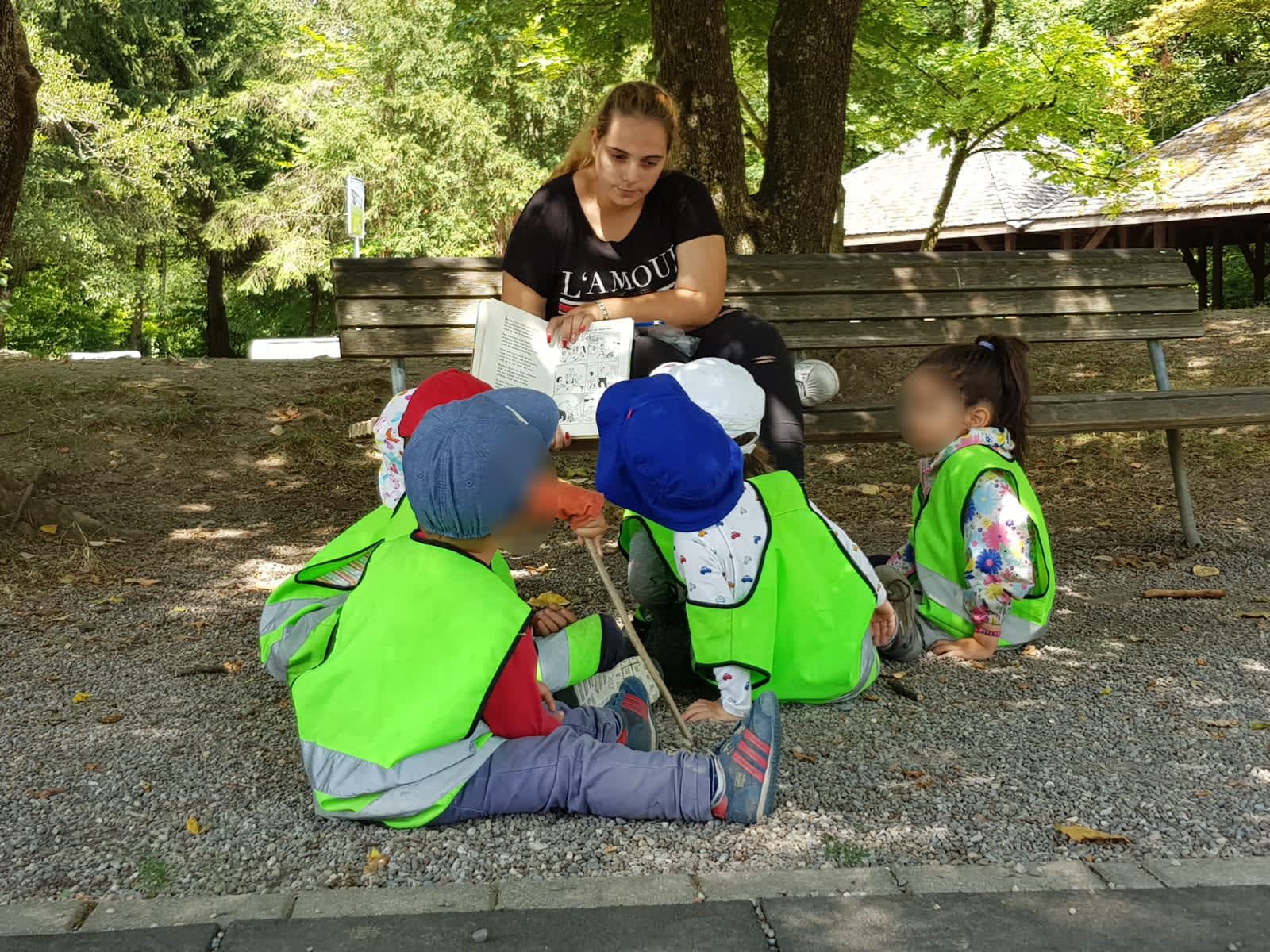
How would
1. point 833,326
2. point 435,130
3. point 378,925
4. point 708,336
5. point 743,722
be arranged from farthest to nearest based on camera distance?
point 435,130 → point 833,326 → point 708,336 → point 743,722 → point 378,925

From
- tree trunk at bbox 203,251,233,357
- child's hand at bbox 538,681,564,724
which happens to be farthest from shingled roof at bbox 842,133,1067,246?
child's hand at bbox 538,681,564,724

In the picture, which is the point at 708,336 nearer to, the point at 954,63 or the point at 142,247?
the point at 954,63

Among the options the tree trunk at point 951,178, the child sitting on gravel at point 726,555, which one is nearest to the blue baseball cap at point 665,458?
the child sitting on gravel at point 726,555

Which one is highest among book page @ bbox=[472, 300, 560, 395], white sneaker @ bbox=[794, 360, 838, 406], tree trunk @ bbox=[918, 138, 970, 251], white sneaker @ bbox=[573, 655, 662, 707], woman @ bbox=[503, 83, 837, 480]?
tree trunk @ bbox=[918, 138, 970, 251]

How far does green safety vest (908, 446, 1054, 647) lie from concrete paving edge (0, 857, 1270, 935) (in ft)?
4.89

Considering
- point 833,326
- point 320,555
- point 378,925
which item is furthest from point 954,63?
point 378,925

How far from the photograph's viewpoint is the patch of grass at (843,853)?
243 centimetres

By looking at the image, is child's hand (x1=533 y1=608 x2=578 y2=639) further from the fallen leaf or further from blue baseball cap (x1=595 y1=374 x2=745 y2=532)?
the fallen leaf

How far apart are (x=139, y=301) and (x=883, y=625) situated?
1056 inches

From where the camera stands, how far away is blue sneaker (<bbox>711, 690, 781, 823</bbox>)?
258 cm

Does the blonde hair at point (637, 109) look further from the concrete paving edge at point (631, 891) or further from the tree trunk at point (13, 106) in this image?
the concrete paving edge at point (631, 891)

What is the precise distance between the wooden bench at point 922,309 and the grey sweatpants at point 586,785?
7.30ft

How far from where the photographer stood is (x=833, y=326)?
17.8 feet

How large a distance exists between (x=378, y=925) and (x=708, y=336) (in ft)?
8.44
